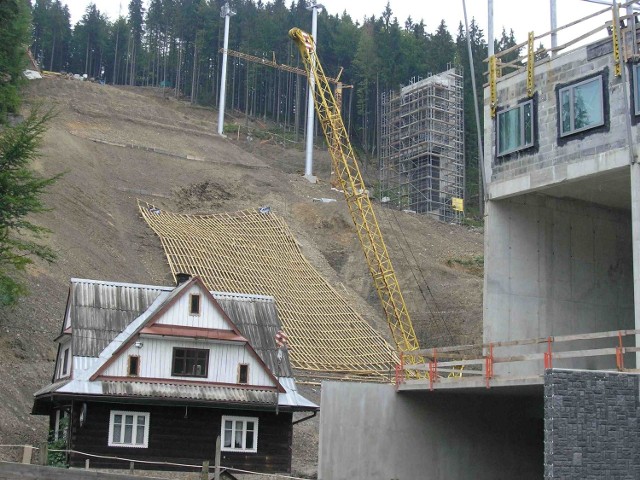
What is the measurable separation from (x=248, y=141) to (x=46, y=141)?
3678 centimetres

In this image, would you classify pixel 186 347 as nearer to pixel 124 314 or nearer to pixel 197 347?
pixel 197 347

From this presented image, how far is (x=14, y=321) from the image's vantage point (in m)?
38.5

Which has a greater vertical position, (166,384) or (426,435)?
(166,384)

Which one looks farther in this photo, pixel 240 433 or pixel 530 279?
pixel 530 279

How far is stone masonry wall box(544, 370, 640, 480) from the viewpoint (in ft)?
68.7

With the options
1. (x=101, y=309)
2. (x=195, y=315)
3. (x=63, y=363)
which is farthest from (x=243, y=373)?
(x=63, y=363)

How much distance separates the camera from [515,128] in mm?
29359

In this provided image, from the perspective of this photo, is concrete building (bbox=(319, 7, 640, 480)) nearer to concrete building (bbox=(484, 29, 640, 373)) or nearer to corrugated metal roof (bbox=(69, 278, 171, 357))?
concrete building (bbox=(484, 29, 640, 373))

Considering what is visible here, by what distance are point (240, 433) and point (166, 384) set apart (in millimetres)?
2796

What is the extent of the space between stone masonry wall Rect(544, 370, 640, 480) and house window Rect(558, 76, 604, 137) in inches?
323

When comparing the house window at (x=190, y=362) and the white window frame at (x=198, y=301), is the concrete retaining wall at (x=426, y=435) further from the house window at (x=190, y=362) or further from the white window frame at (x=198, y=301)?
the white window frame at (x=198, y=301)

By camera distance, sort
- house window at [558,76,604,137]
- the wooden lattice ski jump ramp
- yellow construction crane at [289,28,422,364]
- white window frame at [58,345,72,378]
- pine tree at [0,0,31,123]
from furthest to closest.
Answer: yellow construction crane at [289,28,422,364], the wooden lattice ski jump ramp, pine tree at [0,0,31,123], white window frame at [58,345,72,378], house window at [558,76,604,137]

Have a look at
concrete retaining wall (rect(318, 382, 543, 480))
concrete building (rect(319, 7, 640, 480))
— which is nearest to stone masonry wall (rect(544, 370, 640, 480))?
concrete building (rect(319, 7, 640, 480))

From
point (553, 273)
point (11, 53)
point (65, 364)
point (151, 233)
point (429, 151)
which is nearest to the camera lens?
point (65, 364)
